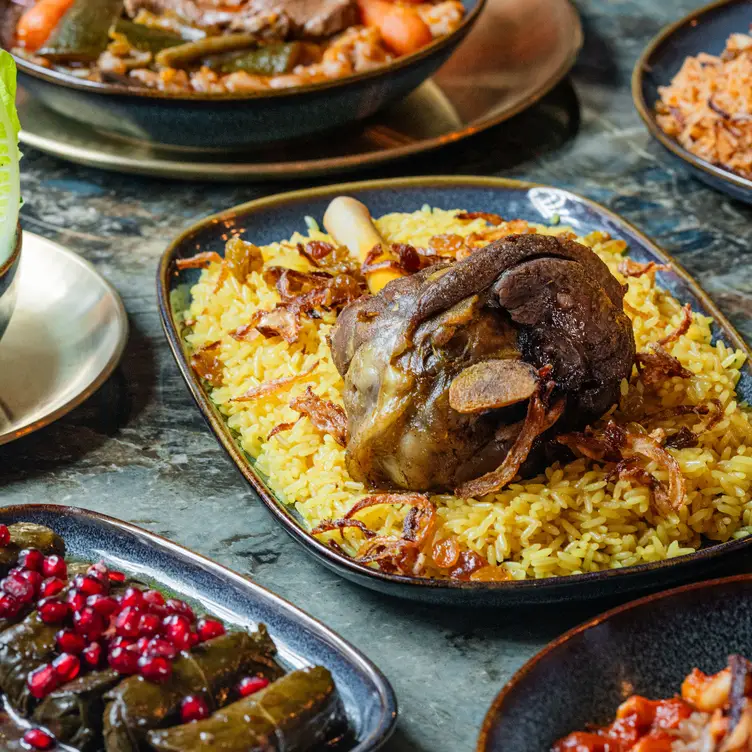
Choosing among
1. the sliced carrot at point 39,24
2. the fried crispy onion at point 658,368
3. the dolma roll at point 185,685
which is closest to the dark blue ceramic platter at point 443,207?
the fried crispy onion at point 658,368

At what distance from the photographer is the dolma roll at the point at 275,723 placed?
2.09 meters

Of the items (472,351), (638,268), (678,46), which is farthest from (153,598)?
(678,46)

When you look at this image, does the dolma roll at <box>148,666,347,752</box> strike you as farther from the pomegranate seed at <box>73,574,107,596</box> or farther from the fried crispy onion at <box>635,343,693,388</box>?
the fried crispy onion at <box>635,343,693,388</box>

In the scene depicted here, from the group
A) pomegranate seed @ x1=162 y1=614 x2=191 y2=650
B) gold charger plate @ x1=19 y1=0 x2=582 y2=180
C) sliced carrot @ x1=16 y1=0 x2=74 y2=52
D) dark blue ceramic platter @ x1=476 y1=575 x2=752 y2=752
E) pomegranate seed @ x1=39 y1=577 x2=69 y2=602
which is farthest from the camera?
sliced carrot @ x1=16 y1=0 x2=74 y2=52

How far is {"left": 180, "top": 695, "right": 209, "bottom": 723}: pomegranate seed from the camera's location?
7.11ft

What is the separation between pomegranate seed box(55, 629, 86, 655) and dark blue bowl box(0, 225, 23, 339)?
1.42 m

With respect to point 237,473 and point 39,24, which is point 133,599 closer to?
point 237,473

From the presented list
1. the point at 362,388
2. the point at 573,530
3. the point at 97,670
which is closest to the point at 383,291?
the point at 362,388

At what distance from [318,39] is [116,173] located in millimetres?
1310

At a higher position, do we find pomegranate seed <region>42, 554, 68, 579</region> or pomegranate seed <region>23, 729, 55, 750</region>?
pomegranate seed <region>42, 554, 68, 579</region>

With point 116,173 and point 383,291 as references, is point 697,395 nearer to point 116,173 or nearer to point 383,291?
point 383,291

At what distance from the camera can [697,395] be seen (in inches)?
126

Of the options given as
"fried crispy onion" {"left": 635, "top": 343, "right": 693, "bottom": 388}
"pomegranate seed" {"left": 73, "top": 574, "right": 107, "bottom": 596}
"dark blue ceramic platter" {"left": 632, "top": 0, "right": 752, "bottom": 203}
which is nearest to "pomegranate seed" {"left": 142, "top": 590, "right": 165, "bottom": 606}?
"pomegranate seed" {"left": 73, "top": 574, "right": 107, "bottom": 596}

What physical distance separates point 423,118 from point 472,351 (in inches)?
126
